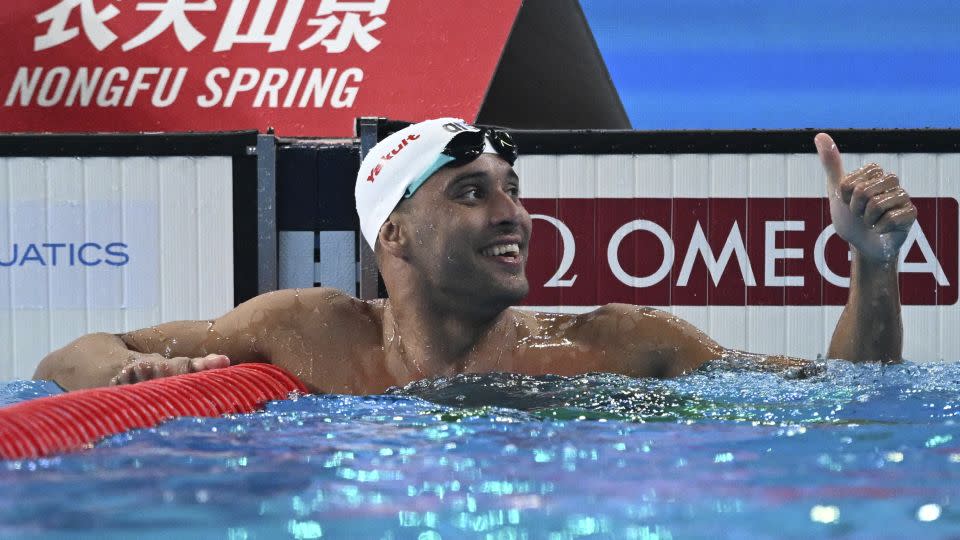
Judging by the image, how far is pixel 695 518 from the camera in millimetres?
1808

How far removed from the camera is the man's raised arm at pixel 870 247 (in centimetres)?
289

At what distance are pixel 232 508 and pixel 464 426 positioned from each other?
950 mm

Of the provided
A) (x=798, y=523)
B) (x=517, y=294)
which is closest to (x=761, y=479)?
(x=798, y=523)

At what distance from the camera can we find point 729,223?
17.7 ft

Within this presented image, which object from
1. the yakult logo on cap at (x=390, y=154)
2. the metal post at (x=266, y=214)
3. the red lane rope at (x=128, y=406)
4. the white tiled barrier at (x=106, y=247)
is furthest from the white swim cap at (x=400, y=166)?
the white tiled barrier at (x=106, y=247)

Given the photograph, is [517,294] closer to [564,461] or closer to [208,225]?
[564,461]

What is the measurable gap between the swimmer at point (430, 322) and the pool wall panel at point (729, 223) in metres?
1.79

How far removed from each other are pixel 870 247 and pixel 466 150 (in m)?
1.26

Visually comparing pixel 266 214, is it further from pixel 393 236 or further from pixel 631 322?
pixel 631 322

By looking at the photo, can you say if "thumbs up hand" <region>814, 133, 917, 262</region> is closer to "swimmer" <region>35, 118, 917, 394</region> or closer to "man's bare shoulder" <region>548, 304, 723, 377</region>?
"swimmer" <region>35, 118, 917, 394</region>

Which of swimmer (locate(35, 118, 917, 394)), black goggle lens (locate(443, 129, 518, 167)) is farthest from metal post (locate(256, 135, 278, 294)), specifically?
black goggle lens (locate(443, 129, 518, 167))

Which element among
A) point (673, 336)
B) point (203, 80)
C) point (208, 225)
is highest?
point (203, 80)

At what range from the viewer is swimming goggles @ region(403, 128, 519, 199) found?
11.3 ft

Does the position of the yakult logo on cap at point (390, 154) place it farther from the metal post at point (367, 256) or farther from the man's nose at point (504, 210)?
the metal post at point (367, 256)
